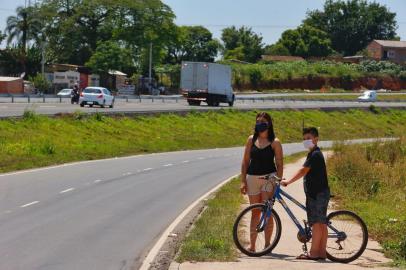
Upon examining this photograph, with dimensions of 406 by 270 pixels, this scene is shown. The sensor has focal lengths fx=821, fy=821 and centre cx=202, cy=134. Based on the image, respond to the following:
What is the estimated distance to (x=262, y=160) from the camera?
11.6m

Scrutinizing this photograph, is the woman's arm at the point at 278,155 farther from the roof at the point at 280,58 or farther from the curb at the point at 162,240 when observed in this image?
the roof at the point at 280,58

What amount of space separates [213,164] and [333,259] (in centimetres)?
2374

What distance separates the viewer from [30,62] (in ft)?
320

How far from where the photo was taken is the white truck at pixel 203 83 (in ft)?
221

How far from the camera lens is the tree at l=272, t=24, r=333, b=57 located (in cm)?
14250

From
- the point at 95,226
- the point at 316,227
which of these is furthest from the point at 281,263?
the point at 95,226

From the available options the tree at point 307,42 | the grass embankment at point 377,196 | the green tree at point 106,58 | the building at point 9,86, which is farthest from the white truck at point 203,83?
the tree at point 307,42

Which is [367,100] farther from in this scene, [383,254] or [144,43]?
[383,254]

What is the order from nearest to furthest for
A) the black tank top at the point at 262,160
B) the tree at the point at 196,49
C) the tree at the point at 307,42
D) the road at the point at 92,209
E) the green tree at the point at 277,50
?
the black tank top at the point at 262,160, the road at the point at 92,209, the tree at the point at 196,49, the tree at the point at 307,42, the green tree at the point at 277,50

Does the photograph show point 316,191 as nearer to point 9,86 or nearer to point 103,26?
point 9,86

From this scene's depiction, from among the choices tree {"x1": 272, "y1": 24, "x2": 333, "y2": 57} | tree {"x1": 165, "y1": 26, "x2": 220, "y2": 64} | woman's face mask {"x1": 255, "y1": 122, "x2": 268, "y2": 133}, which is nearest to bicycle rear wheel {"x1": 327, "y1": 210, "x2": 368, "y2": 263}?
woman's face mask {"x1": 255, "y1": 122, "x2": 268, "y2": 133}

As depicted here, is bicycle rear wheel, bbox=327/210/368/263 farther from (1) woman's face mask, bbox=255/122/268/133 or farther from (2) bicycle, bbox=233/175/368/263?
(1) woman's face mask, bbox=255/122/268/133

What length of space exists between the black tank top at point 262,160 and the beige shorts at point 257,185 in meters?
0.09

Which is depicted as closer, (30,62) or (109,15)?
(30,62)
